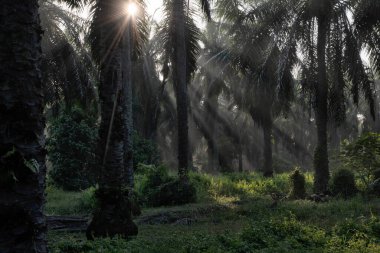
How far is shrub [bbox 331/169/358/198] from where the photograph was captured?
63.6ft

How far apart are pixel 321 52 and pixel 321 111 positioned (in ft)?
8.33

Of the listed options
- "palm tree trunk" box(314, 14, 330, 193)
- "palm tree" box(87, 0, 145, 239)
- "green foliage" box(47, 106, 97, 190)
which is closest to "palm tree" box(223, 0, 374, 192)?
"palm tree trunk" box(314, 14, 330, 193)

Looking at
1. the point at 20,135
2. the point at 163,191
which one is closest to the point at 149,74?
the point at 163,191

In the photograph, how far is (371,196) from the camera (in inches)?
715

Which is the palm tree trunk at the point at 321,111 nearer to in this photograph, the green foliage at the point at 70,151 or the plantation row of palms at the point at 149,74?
the plantation row of palms at the point at 149,74

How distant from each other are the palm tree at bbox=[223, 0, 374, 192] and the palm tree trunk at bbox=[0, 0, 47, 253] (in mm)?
16391

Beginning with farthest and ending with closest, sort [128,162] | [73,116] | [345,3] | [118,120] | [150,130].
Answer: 1. [150,130]
2. [73,116]
3. [345,3]
4. [128,162]
5. [118,120]

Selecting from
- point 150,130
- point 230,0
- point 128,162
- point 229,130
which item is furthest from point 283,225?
point 229,130

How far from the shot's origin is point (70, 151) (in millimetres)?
28047

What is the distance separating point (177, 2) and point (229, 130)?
24969mm

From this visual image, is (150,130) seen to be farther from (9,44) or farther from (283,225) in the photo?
(9,44)

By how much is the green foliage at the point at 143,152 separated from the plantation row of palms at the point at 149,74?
3878 millimetres

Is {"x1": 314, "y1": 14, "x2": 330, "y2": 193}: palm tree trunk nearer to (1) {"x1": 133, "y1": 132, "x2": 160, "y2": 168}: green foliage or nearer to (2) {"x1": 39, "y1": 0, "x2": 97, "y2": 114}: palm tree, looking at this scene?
(2) {"x1": 39, "y1": 0, "x2": 97, "y2": 114}: palm tree

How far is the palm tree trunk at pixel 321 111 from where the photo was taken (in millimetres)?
20844
